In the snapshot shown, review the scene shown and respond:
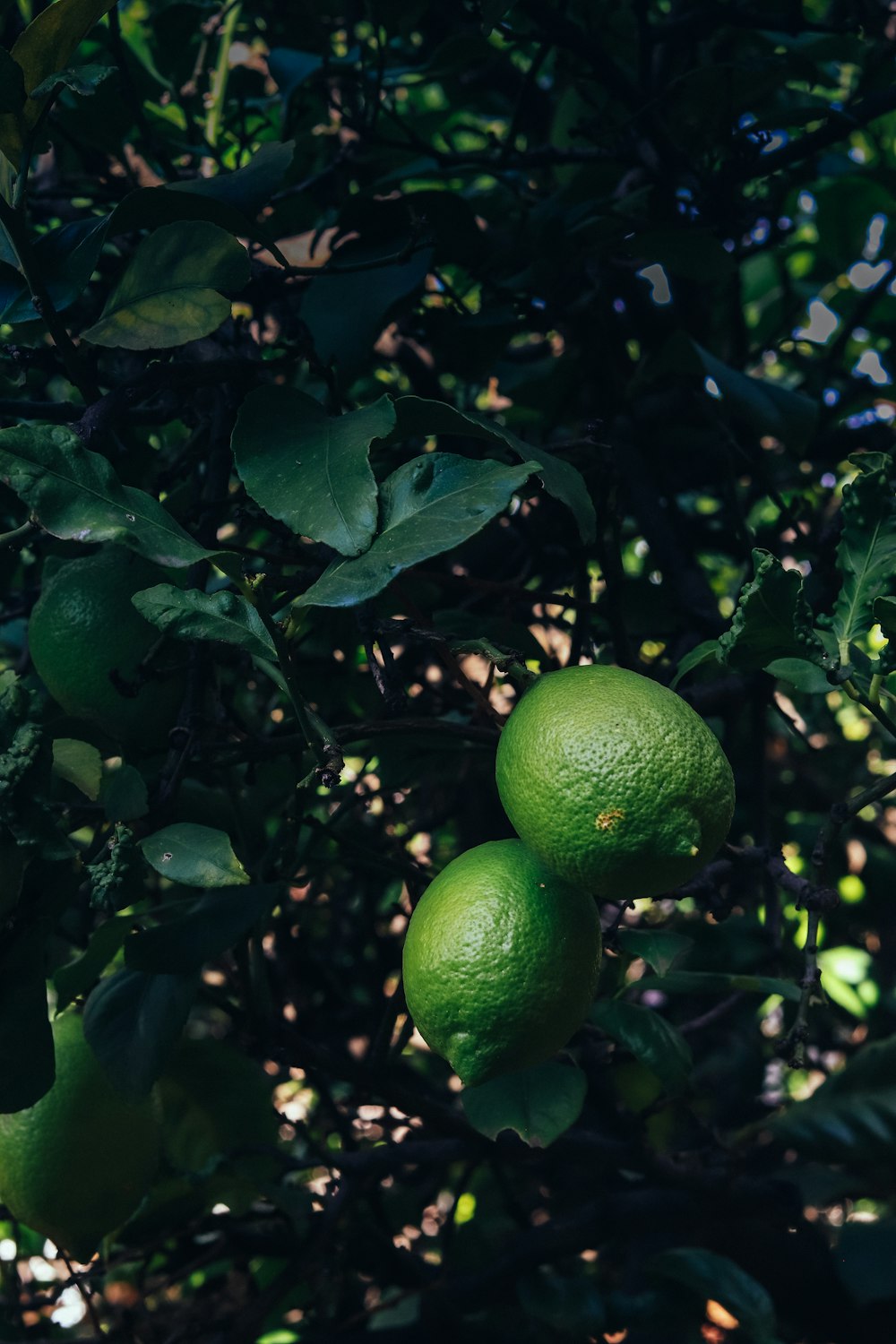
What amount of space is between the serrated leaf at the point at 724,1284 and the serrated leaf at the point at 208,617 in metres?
0.86

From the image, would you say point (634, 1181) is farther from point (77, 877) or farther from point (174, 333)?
point (174, 333)

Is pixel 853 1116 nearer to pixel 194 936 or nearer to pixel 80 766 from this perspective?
pixel 194 936

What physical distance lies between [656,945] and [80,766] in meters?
0.50

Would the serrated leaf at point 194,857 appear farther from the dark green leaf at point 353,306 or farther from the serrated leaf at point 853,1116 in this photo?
the serrated leaf at point 853,1116

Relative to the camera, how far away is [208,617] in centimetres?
68

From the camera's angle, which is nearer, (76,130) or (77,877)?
(77,877)

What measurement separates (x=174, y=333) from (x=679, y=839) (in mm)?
500

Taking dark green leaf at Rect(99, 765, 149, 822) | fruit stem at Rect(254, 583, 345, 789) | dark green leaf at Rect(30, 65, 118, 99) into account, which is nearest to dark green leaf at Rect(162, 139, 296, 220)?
dark green leaf at Rect(30, 65, 118, 99)

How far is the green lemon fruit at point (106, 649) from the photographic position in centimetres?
85

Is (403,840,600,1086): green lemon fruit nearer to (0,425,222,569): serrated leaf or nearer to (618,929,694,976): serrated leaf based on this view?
(618,929,694,976): serrated leaf

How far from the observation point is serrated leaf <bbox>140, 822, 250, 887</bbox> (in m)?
0.71

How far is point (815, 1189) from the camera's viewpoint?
1238 mm

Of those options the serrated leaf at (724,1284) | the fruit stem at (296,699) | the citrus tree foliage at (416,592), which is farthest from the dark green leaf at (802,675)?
the serrated leaf at (724,1284)

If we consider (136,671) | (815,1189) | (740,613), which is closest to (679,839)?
(740,613)
